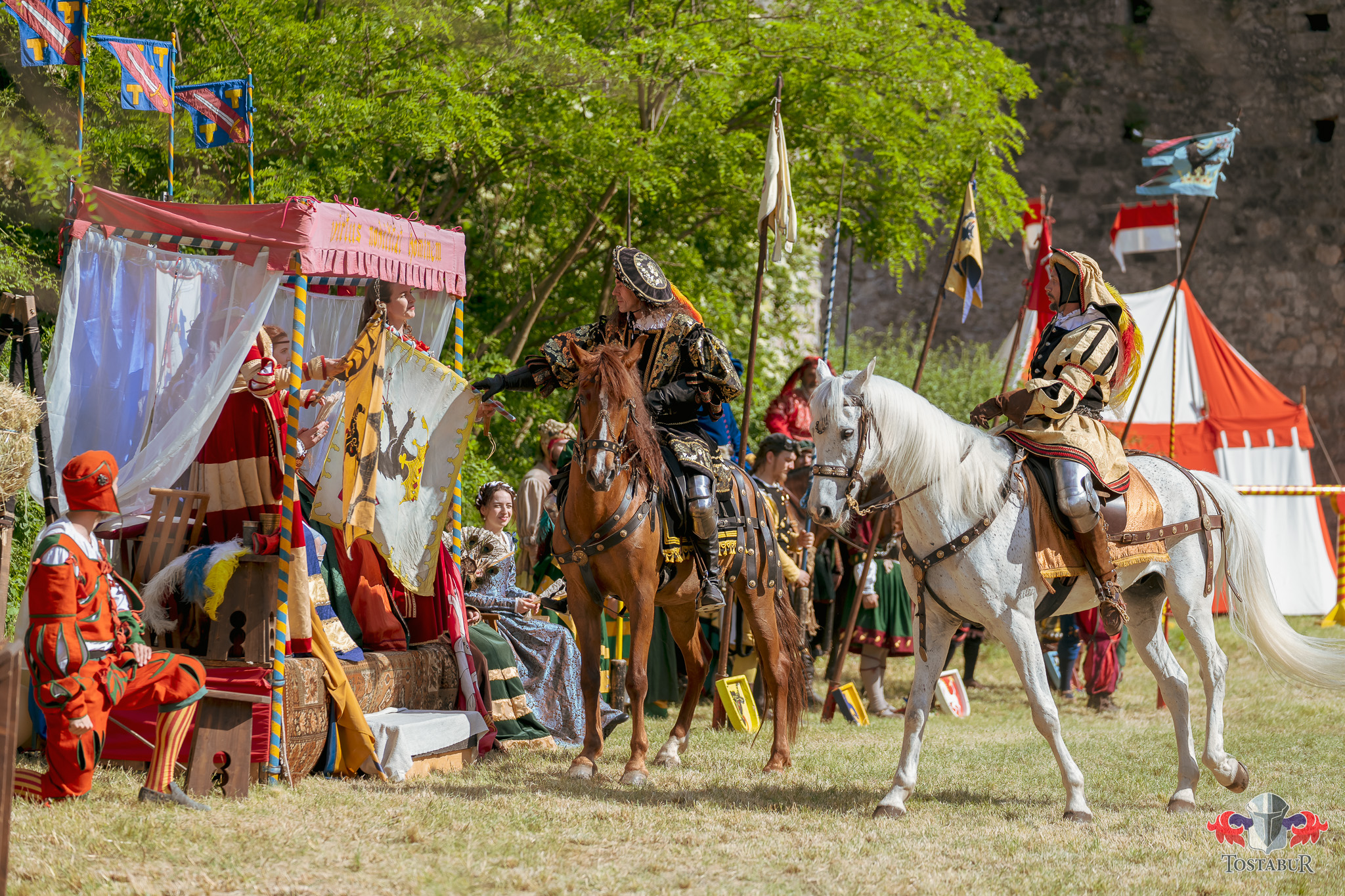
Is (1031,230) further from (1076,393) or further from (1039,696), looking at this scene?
(1039,696)

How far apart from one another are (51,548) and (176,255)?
1783mm

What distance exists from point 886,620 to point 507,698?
3.32 metres

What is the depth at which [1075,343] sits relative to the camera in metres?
5.34

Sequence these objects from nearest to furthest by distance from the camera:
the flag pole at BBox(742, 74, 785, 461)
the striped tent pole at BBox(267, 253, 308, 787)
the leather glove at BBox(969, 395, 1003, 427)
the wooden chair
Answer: the striped tent pole at BBox(267, 253, 308, 787)
the wooden chair
the leather glove at BBox(969, 395, 1003, 427)
the flag pole at BBox(742, 74, 785, 461)

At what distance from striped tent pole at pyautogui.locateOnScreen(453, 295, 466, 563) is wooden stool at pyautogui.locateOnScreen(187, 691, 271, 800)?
1601mm

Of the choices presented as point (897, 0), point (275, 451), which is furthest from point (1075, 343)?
point (897, 0)

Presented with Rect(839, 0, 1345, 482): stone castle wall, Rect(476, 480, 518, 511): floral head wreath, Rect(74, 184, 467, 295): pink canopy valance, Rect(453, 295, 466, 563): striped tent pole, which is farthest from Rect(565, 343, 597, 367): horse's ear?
→ Rect(839, 0, 1345, 482): stone castle wall

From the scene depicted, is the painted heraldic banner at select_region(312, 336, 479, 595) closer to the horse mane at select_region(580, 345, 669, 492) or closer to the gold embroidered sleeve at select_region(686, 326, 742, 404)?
the horse mane at select_region(580, 345, 669, 492)

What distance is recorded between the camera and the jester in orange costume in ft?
14.0

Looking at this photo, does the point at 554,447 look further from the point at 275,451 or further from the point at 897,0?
the point at 897,0

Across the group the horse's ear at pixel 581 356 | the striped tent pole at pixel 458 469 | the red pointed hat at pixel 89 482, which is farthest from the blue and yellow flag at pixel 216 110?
the red pointed hat at pixel 89 482

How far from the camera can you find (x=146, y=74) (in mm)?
Answer: 7016

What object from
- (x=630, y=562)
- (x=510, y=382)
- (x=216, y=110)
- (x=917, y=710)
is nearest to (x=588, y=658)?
(x=630, y=562)

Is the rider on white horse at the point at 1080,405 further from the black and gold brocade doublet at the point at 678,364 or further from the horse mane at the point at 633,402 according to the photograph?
the horse mane at the point at 633,402
